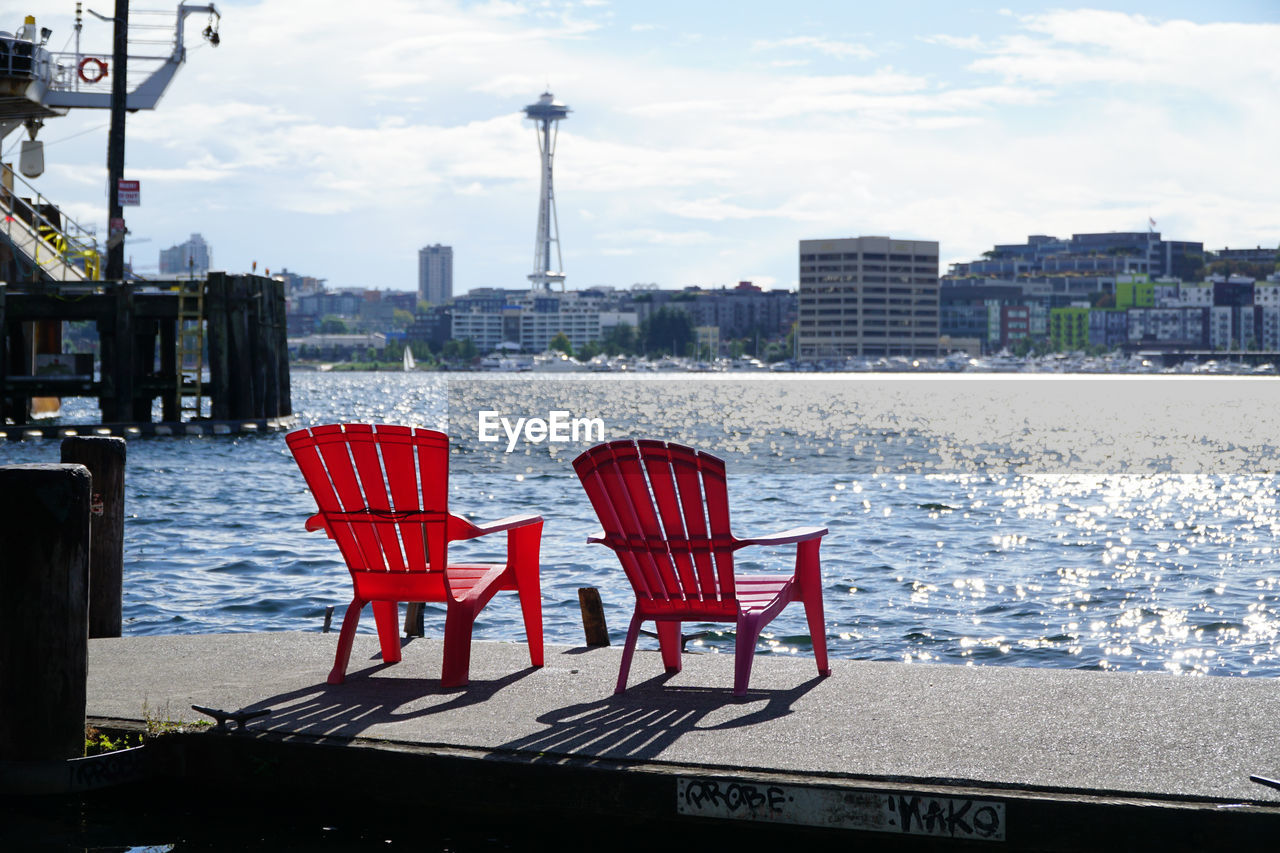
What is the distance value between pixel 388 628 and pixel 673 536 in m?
1.44

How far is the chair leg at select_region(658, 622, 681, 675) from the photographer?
19.4 feet

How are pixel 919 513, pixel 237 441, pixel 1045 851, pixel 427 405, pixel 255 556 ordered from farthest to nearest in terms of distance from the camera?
pixel 427 405 < pixel 237 441 < pixel 919 513 < pixel 255 556 < pixel 1045 851

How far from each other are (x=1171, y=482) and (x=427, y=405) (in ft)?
172

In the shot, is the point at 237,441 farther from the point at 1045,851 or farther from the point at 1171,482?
the point at 1045,851

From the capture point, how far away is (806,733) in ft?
15.9

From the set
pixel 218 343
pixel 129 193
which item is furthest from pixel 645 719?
pixel 218 343

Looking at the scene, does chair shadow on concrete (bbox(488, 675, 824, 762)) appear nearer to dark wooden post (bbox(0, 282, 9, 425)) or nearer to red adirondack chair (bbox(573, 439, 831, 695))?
red adirondack chair (bbox(573, 439, 831, 695))

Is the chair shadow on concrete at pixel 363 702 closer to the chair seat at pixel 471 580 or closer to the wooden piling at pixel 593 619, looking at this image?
the chair seat at pixel 471 580

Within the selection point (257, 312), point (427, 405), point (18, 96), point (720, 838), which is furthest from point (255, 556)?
point (427, 405)

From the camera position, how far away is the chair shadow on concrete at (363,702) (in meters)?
5.06

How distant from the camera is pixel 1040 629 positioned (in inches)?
431

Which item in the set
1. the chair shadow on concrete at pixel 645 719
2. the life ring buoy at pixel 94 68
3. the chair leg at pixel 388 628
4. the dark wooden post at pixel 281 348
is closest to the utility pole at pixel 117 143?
the life ring buoy at pixel 94 68

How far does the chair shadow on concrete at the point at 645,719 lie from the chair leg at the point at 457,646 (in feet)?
1.86

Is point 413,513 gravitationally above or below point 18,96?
below
